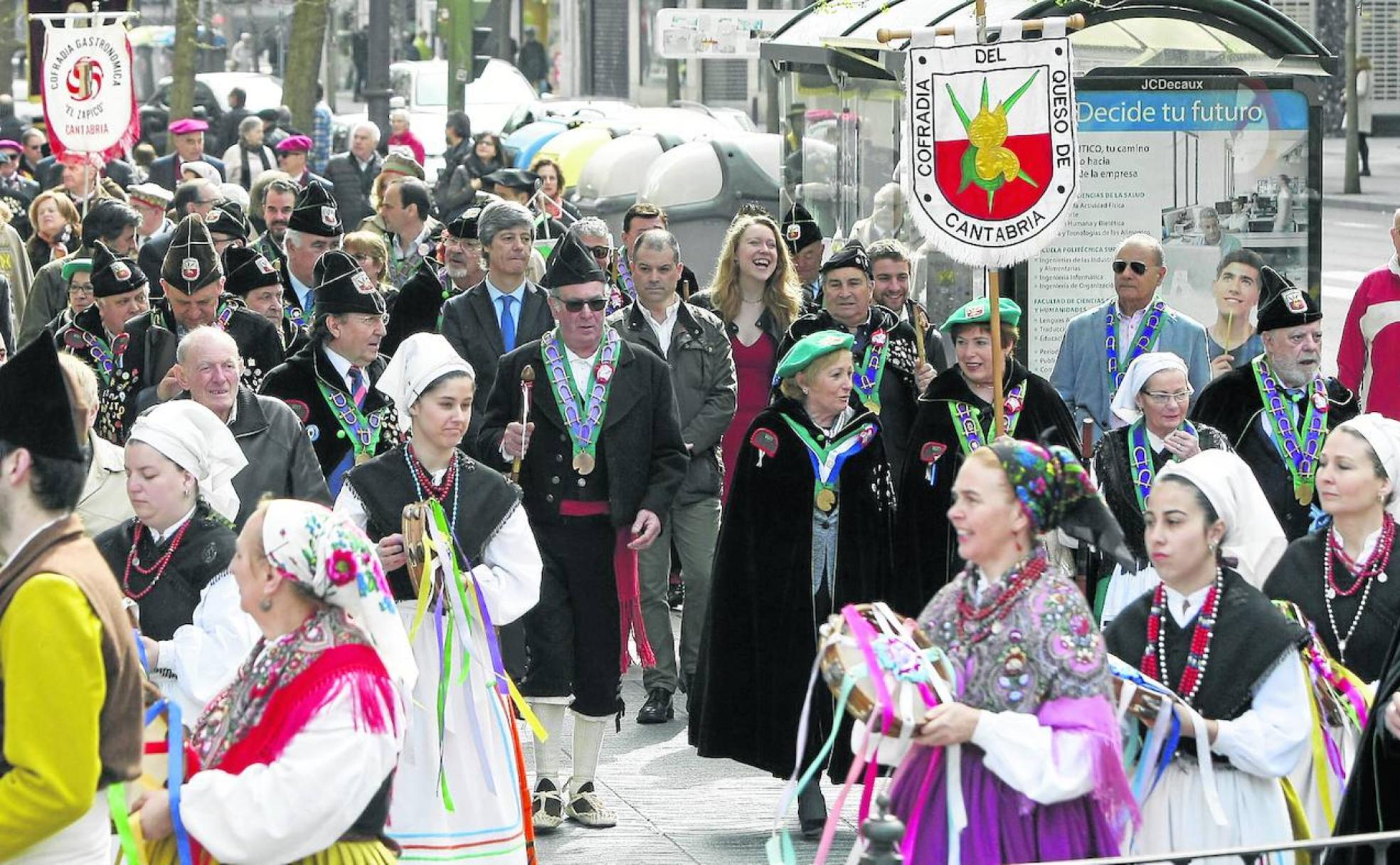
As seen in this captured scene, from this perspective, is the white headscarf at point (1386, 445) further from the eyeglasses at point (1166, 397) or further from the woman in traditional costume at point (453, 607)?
the woman in traditional costume at point (453, 607)

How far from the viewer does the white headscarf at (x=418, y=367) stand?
7.02 m

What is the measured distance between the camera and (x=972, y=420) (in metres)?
8.67

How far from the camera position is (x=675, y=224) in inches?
834

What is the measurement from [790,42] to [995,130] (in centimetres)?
693

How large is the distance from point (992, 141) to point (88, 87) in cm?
1011

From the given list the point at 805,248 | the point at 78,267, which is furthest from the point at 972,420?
the point at 78,267

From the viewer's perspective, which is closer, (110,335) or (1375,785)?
(1375,785)

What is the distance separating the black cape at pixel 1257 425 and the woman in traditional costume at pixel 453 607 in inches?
128

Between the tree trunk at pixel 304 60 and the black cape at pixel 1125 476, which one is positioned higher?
the tree trunk at pixel 304 60

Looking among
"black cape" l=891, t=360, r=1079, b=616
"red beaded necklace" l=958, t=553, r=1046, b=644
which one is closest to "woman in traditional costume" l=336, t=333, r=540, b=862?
"black cape" l=891, t=360, r=1079, b=616

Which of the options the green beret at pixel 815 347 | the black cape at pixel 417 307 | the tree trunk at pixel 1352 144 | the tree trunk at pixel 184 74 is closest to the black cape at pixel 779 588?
the green beret at pixel 815 347

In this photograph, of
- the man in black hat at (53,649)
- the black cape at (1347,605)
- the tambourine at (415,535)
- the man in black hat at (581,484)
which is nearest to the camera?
the man in black hat at (53,649)

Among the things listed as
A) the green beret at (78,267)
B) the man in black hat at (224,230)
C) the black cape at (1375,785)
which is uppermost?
the man in black hat at (224,230)

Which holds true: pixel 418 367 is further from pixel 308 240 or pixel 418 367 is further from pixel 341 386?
pixel 308 240
